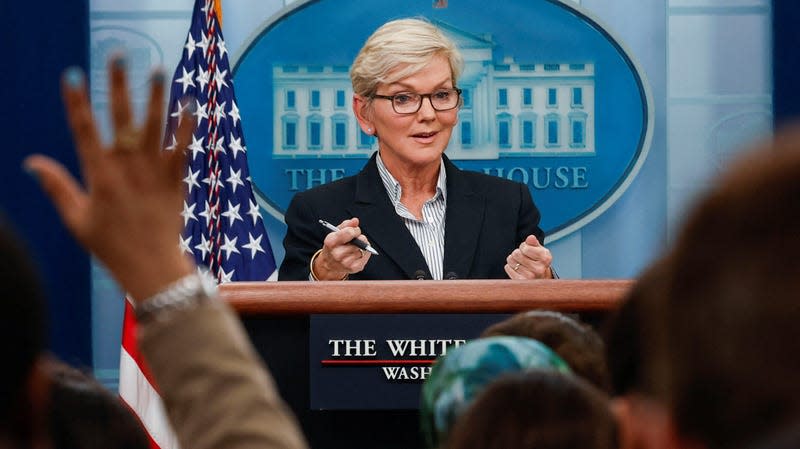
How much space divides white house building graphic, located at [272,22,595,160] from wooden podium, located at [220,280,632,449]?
7.81 ft

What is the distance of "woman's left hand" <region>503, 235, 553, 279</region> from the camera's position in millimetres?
2789

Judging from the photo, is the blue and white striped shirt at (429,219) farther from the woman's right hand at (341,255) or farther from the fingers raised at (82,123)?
the fingers raised at (82,123)

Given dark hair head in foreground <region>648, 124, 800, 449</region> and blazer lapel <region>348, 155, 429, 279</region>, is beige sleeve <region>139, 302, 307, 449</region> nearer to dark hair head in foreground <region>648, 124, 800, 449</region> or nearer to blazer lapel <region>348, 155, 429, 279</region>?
dark hair head in foreground <region>648, 124, 800, 449</region>

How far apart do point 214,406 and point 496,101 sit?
422 centimetres

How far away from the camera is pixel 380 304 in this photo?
253cm

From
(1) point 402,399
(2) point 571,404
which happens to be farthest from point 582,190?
(2) point 571,404

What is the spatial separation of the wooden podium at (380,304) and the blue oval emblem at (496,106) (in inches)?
92.5

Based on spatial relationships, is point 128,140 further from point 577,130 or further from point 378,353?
point 577,130

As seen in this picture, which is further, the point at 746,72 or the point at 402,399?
the point at 746,72

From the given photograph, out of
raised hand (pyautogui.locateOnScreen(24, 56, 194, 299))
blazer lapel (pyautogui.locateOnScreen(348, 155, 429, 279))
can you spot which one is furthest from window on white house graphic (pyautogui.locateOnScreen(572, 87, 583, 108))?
raised hand (pyautogui.locateOnScreen(24, 56, 194, 299))

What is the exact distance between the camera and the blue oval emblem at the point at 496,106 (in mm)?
4883

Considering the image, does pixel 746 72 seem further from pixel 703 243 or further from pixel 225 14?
pixel 703 243

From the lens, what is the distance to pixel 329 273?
2.87 m

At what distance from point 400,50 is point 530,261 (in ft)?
3.07
